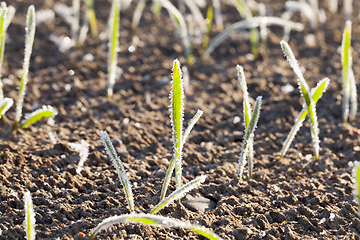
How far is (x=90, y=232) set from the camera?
2.75 feet

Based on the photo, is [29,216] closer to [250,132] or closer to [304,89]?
[250,132]

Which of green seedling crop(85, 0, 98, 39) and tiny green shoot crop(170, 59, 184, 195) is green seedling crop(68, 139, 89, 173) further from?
green seedling crop(85, 0, 98, 39)

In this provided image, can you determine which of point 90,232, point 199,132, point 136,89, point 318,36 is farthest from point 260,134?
point 318,36

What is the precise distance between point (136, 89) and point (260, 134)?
22.9 inches

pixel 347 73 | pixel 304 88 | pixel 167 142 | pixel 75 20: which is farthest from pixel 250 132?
pixel 75 20

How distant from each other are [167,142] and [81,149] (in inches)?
11.8

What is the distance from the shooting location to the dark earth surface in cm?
91

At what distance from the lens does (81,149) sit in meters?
1.14

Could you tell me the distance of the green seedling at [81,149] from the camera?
1.07 metres

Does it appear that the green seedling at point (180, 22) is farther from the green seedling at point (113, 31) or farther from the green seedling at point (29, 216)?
the green seedling at point (29, 216)

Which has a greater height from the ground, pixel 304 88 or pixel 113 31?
pixel 113 31

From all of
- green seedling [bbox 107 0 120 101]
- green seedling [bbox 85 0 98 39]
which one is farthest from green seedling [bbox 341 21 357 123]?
green seedling [bbox 85 0 98 39]

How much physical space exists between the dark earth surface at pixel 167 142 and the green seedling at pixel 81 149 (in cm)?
2

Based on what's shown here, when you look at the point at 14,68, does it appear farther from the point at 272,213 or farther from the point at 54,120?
the point at 272,213
